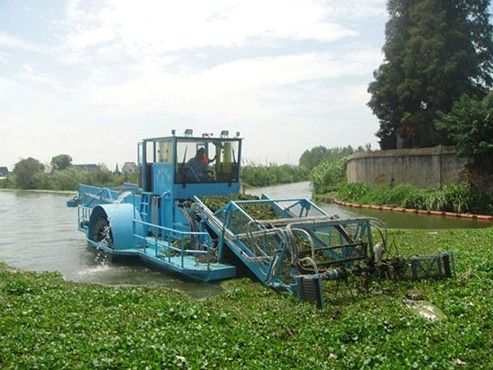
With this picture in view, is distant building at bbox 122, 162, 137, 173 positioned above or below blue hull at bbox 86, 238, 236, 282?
above

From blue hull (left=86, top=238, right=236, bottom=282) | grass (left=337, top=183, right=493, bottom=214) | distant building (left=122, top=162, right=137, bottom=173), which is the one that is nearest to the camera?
blue hull (left=86, top=238, right=236, bottom=282)

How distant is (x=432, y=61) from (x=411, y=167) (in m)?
5.27

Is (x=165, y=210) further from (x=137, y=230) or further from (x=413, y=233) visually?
(x=413, y=233)

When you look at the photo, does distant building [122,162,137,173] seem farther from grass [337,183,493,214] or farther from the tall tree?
the tall tree

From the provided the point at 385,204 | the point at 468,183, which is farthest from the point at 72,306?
the point at 385,204

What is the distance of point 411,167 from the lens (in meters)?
29.3

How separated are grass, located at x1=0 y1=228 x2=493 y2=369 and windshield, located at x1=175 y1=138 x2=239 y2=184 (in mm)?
4131

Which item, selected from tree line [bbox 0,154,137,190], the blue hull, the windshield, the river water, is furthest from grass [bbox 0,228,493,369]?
tree line [bbox 0,154,137,190]

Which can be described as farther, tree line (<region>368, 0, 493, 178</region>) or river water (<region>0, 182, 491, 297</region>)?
tree line (<region>368, 0, 493, 178</region>)

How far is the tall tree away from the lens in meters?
Result: 27.8

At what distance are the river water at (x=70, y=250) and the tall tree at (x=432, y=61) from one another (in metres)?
6.14

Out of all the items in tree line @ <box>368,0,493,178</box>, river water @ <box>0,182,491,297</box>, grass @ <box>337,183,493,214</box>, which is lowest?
river water @ <box>0,182,491,297</box>

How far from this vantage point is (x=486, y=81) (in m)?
29.1

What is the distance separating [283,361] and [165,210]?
24.4 feet
